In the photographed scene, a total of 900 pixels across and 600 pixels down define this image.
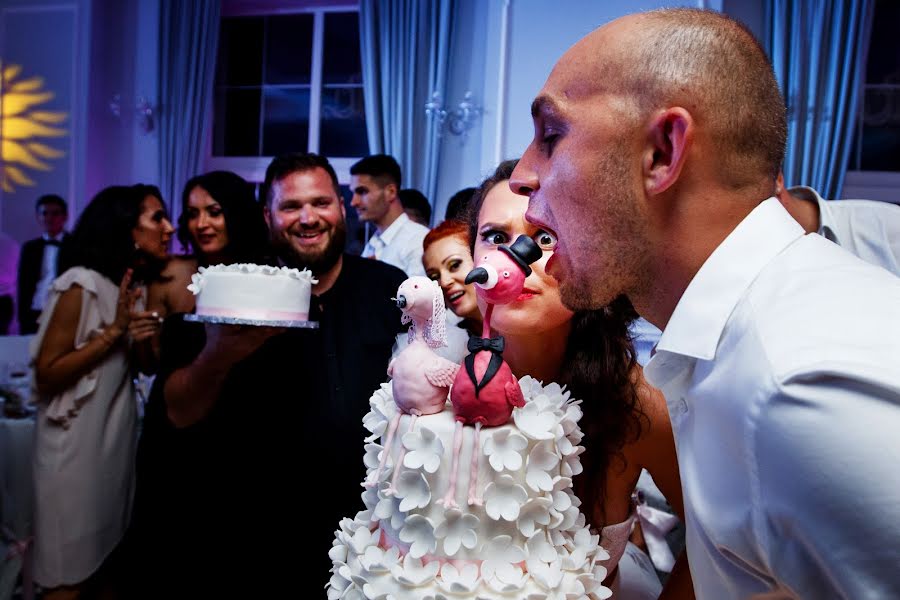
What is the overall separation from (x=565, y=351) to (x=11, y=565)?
3024 mm

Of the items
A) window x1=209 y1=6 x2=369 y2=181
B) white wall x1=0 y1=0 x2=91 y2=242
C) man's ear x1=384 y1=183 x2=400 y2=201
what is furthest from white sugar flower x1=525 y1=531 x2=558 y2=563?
white wall x1=0 y1=0 x2=91 y2=242

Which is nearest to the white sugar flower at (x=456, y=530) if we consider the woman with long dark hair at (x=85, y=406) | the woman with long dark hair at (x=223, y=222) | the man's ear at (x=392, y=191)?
the woman with long dark hair at (x=223, y=222)

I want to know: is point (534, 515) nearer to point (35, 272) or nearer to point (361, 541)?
point (361, 541)

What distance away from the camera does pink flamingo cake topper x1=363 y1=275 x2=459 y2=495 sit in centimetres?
111

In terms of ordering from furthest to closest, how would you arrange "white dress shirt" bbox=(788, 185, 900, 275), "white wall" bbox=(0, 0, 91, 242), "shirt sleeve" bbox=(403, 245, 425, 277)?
"white wall" bbox=(0, 0, 91, 242)
"shirt sleeve" bbox=(403, 245, 425, 277)
"white dress shirt" bbox=(788, 185, 900, 275)

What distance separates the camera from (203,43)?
24.7 ft

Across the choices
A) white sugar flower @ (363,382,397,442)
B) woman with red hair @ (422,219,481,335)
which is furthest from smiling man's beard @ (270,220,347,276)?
white sugar flower @ (363,382,397,442)

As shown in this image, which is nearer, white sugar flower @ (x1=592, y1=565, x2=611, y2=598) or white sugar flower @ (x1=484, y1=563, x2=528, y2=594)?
white sugar flower @ (x1=484, y1=563, x2=528, y2=594)

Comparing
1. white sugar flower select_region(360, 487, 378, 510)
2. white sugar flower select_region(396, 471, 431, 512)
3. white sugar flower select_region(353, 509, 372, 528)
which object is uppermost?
white sugar flower select_region(396, 471, 431, 512)

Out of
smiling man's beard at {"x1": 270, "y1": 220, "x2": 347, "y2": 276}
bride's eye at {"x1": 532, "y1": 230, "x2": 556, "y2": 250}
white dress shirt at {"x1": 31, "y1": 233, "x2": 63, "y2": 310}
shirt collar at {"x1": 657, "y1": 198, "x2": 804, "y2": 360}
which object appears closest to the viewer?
shirt collar at {"x1": 657, "y1": 198, "x2": 804, "y2": 360}

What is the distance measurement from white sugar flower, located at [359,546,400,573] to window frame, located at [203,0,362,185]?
22.0ft

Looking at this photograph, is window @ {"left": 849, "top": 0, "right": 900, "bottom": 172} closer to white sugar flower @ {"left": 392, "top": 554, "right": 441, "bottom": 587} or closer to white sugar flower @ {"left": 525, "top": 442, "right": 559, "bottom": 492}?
white sugar flower @ {"left": 525, "top": 442, "right": 559, "bottom": 492}

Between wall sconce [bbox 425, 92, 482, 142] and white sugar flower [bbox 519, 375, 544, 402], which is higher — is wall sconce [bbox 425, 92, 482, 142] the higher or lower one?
the higher one

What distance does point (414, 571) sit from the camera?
103 centimetres
